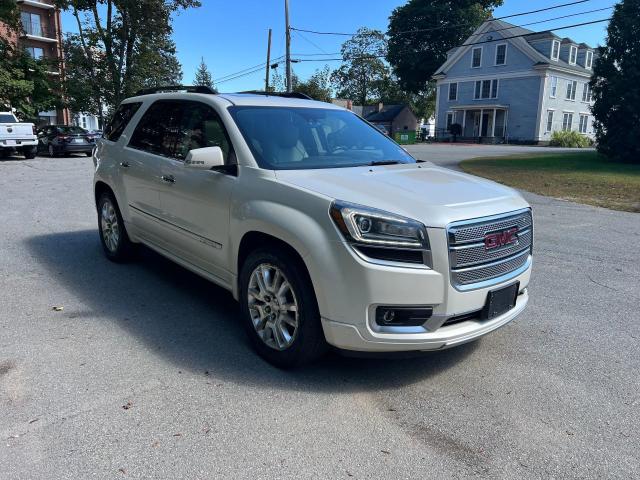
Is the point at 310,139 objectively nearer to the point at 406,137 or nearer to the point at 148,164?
the point at 148,164

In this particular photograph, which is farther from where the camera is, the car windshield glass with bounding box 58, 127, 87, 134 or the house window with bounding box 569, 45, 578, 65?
the house window with bounding box 569, 45, 578, 65

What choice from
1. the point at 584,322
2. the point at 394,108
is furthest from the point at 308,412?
the point at 394,108

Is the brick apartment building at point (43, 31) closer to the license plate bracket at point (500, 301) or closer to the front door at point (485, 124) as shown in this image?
the front door at point (485, 124)

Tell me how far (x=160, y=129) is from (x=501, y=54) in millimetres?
46272

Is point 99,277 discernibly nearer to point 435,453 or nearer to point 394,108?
point 435,453

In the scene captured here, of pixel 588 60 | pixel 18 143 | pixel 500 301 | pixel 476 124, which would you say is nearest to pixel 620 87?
pixel 500 301

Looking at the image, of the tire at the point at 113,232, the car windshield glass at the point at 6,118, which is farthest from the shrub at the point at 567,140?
the tire at the point at 113,232

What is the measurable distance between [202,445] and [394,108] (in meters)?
61.4

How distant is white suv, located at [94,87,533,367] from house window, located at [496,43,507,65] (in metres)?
45.3

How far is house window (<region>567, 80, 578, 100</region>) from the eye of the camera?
4564 cm

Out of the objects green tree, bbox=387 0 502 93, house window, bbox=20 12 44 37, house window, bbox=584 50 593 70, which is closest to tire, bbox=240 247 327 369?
house window, bbox=584 50 593 70

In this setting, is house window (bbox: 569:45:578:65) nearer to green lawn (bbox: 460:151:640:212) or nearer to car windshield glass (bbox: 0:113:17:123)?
green lawn (bbox: 460:151:640:212)

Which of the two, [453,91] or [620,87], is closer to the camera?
[620,87]

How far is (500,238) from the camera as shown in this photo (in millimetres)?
3443
